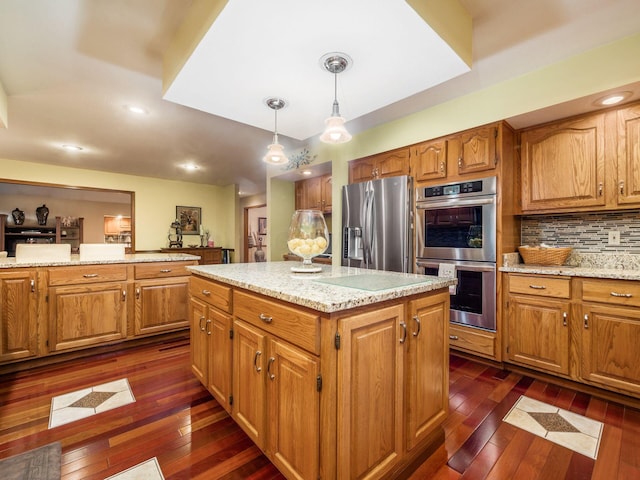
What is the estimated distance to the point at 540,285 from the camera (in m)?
2.24

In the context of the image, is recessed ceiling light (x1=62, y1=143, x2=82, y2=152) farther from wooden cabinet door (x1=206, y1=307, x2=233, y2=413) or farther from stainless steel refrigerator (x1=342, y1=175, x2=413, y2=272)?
wooden cabinet door (x1=206, y1=307, x2=233, y2=413)

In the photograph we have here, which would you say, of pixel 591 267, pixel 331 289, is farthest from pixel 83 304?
pixel 591 267

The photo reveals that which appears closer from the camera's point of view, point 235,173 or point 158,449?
point 158,449

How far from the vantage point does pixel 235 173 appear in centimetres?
581

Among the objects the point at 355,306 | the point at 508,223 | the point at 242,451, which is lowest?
the point at 242,451

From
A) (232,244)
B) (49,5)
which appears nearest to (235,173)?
(232,244)

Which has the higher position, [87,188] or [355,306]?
[87,188]

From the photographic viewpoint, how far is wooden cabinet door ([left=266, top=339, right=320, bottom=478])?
1076 millimetres

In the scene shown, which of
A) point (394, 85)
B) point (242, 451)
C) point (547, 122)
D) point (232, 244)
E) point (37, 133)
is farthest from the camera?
point (232, 244)

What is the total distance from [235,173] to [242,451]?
5.06 meters

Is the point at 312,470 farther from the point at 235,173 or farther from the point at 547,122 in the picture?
the point at 235,173

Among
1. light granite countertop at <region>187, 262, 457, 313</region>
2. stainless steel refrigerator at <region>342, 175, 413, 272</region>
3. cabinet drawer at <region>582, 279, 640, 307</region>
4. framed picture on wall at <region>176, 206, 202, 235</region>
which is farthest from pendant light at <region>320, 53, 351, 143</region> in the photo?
framed picture on wall at <region>176, 206, 202, 235</region>

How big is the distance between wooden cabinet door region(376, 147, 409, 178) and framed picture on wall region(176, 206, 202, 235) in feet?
16.5

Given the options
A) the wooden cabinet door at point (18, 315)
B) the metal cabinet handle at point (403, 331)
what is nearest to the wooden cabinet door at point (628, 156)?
the metal cabinet handle at point (403, 331)
